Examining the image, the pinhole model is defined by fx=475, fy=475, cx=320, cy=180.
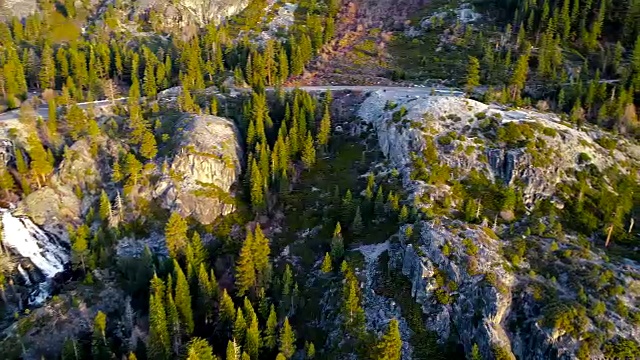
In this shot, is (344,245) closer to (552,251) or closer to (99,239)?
(552,251)

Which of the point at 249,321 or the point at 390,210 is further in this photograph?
the point at 390,210

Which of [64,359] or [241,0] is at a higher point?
[241,0]

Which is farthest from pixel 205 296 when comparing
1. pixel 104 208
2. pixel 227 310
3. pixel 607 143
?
pixel 607 143

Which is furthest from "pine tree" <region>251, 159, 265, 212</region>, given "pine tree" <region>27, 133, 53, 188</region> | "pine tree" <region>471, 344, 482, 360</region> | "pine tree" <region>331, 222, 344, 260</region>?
"pine tree" <region>471, 344, 482, 360</region>

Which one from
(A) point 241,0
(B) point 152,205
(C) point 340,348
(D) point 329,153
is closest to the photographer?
(C) point 340,348

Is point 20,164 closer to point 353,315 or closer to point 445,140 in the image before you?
point 353,315

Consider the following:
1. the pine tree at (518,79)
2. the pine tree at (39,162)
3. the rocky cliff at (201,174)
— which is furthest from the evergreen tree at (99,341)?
the pine tree at (518,79)

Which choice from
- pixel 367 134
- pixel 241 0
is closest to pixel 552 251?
pixel 367 134
